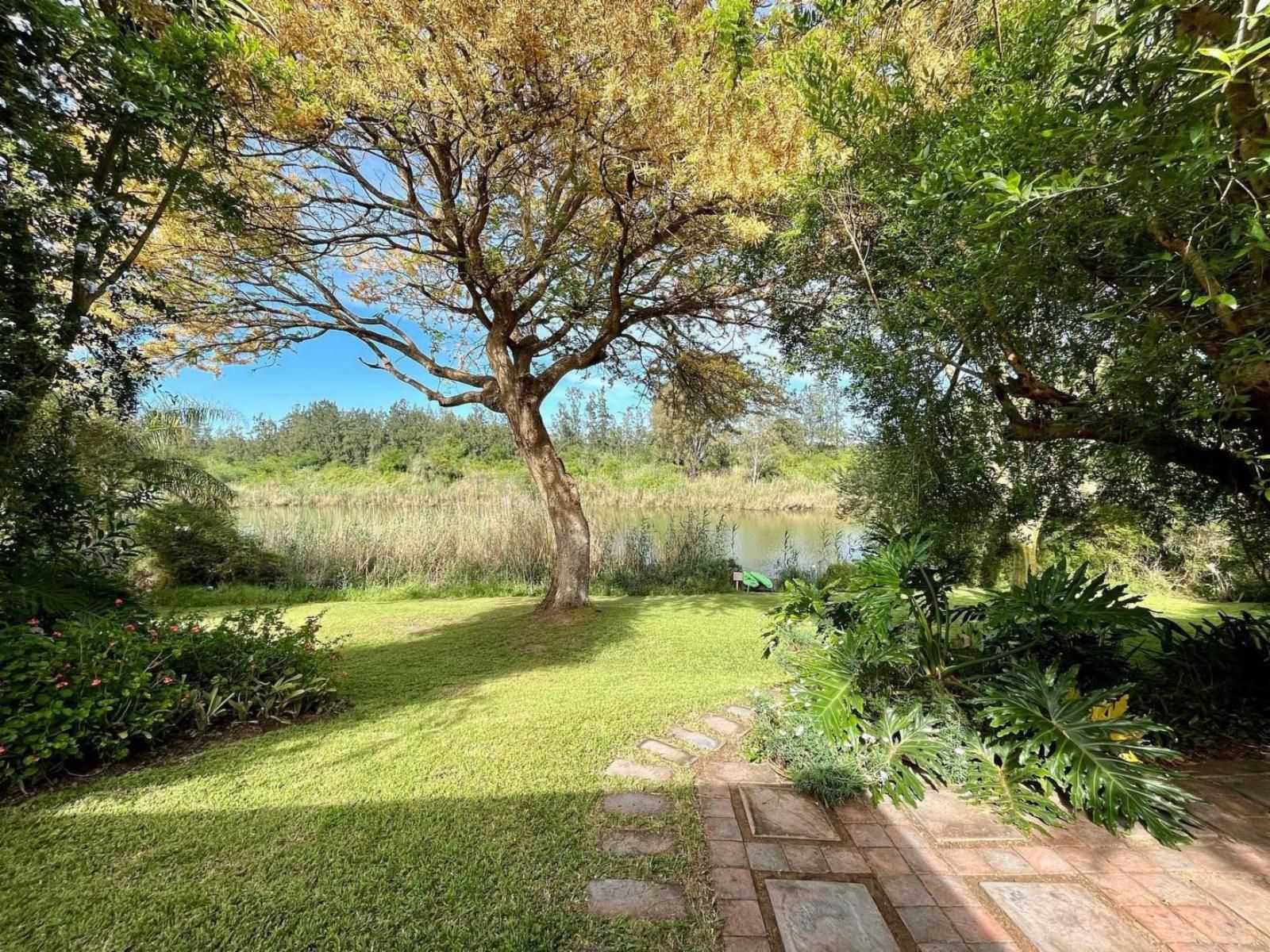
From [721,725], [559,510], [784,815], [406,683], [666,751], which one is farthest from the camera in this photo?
[559,510]

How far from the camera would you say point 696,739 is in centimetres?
249

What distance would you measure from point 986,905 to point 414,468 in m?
27.7

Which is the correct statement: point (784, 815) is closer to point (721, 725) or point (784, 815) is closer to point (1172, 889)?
point (721, 725)

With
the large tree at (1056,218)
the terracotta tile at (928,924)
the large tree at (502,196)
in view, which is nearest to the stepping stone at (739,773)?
the terracotta tile at (928,924)

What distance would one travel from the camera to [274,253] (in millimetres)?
4262

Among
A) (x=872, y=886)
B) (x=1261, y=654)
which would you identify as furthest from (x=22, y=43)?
(x=1261, y=654)

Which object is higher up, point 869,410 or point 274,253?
point 274,253

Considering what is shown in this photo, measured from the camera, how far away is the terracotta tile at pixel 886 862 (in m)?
1.61

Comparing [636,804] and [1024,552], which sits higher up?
[1024,552]

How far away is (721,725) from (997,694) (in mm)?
1249

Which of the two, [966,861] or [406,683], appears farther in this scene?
[406,683]

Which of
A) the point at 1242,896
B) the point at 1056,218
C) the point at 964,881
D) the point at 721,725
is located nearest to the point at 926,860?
the point at 964,881

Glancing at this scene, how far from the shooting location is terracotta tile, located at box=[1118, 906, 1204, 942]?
1363 mm

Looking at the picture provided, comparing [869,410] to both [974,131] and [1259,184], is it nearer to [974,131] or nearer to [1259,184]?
[974,131]
